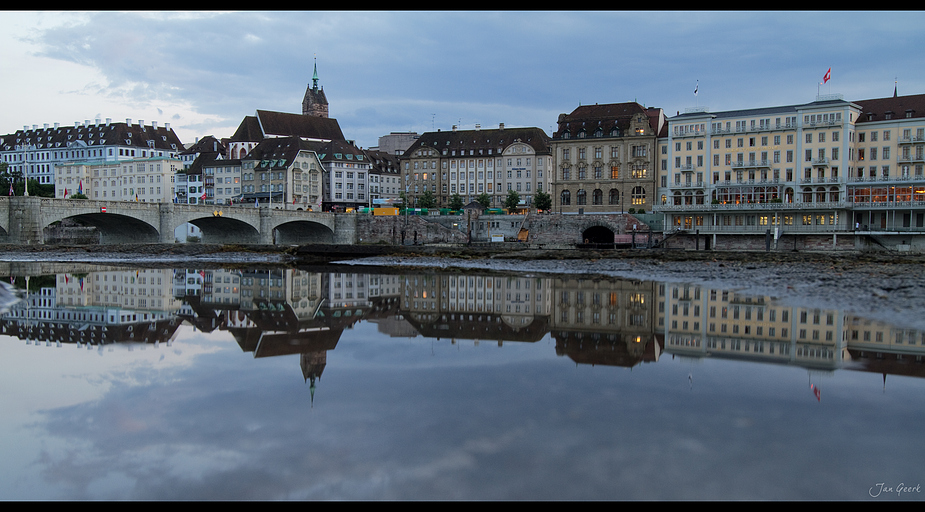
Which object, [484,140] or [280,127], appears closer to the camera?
[484,140]

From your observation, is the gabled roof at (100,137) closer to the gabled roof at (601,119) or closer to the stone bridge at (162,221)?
the stone bridge at (162,221)

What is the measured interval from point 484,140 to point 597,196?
88.9ft

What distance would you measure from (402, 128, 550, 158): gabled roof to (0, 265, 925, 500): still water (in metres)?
92.1

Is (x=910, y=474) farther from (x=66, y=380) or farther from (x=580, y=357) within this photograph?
(x=66, y=380)

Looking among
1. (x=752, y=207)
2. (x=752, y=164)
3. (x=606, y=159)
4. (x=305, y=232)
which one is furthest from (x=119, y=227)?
(x=752, y=164)

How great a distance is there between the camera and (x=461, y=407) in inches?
404

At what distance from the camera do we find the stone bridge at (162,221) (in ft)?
199

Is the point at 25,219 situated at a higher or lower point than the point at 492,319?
higher

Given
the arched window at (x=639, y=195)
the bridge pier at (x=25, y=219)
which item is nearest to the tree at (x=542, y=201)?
the arched window at (x=639, y=195)

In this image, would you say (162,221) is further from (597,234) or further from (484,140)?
(484,140)

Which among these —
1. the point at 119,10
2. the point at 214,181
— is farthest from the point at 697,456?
the point at 214,181

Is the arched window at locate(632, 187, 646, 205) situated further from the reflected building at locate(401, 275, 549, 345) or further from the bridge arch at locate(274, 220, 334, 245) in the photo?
the reflected building at locate(401, 275, 549, 345)

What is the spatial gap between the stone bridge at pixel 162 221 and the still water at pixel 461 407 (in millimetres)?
48214

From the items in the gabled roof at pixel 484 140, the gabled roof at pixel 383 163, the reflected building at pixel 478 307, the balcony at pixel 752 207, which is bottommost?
the reflected building at pixel 478 307
